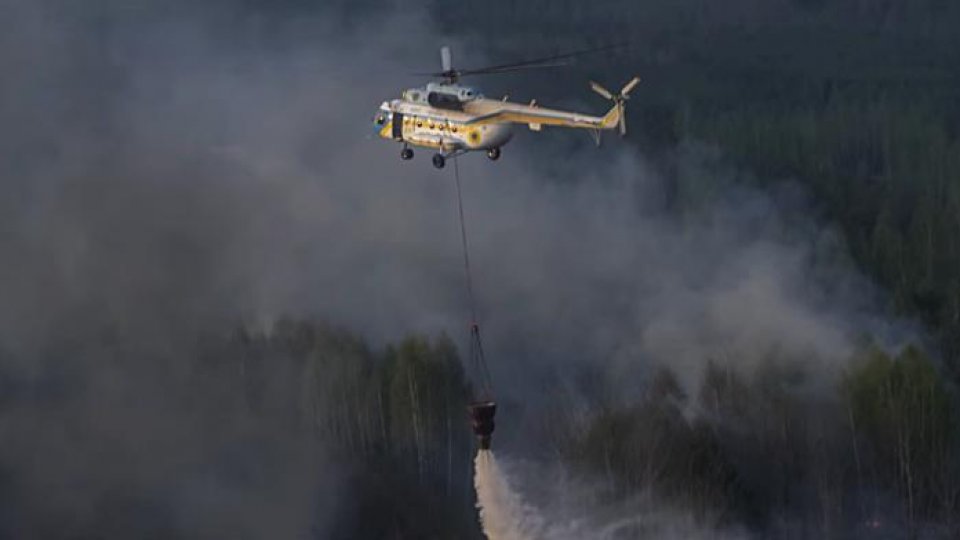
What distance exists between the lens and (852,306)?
78438mm

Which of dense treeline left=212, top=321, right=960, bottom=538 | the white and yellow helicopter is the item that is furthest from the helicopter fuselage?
dense treeline left=212, top=321, right=960, bottom=538

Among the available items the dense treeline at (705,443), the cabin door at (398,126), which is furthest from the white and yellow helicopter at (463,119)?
the dense treeline at (705,443)

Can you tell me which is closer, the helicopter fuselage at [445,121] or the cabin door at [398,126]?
the helicopter fuselage at [445,121]

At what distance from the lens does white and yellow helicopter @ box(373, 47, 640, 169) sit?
51844 millimetres

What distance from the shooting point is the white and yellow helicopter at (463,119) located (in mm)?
51844

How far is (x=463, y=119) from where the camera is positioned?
5234cm

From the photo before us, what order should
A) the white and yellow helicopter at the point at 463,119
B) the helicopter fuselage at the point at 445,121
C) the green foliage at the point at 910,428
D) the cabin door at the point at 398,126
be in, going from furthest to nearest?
the green foliage at the point at 910,428, the cabin door at the point at 398,126, the helicopter fuselage at the point at 445,121, the white and yellow helicopter at the point at 463,119

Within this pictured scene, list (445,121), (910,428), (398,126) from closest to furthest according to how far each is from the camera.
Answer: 1. (445,121)
2. (398,126)
3. (910,428)

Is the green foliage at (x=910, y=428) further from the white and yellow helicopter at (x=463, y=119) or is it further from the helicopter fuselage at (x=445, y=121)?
the helicopter fuselage at (x=445, y=121)

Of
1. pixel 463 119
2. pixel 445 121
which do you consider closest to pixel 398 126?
pixel 445 121

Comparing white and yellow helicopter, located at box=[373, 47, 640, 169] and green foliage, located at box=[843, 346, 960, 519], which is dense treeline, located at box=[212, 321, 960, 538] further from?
white and yellow helicopter, located at box=[373, 47, 640, 169]

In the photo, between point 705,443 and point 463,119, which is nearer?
point 463,119

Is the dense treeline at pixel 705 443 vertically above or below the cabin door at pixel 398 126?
below

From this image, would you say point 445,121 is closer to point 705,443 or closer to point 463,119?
point 463,119
